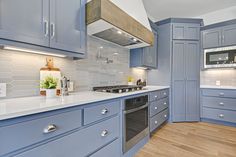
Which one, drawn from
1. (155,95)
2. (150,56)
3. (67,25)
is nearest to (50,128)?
(67,25)

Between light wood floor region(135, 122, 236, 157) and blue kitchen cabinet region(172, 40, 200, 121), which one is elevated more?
blue kitchen cabinet region(172, 40, 200, 121)

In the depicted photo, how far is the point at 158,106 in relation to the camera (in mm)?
2506

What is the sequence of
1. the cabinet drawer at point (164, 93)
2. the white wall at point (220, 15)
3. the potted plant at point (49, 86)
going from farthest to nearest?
the white wall at point (220, 15)
the cabinet drawer at point (164, 93)
the potted plant at point (49, 86)

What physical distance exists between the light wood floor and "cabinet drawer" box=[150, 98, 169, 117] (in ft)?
1.39

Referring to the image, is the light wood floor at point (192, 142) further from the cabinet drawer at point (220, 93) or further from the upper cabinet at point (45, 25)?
the upper cabinet at point (45, 25)

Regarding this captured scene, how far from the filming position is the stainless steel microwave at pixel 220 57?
286cm

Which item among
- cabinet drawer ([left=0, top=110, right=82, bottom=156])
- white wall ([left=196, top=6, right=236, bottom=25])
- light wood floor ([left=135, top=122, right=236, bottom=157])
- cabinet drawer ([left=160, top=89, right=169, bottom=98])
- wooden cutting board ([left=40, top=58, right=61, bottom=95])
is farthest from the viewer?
white wall ([left=196, top=6, right=236, bottom=25])

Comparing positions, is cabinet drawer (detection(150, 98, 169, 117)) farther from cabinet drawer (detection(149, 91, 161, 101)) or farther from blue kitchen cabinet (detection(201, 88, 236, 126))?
blue kitchen cabinet (detection(201, 88, 236, 126))

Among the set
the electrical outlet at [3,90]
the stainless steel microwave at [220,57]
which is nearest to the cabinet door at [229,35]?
the stainless steel microwave at [220,57]

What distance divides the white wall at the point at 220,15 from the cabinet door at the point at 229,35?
0.67 meters

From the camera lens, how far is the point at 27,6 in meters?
1.04

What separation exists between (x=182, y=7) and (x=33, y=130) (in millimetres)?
3959

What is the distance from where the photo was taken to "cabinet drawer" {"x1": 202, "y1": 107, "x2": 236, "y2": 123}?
9.05 feet

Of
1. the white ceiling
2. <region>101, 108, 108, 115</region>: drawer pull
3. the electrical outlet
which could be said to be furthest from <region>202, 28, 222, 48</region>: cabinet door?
the electrical outlet
